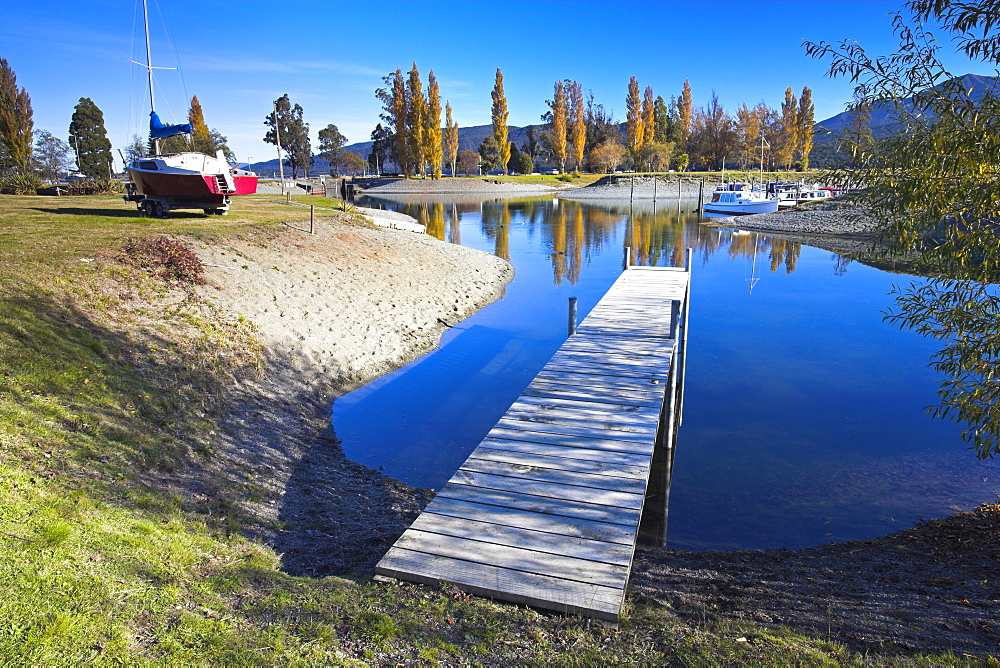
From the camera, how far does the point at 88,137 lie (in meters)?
62.3

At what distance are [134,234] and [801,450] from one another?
15.0m

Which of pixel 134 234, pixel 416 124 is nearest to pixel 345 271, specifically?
pixel 134 234

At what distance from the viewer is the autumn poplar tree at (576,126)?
105812mm

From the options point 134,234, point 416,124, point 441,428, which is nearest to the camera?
point 441,428

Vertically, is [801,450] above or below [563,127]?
below

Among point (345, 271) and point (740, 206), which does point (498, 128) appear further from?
point (345, 271)

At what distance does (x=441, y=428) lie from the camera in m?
10.9

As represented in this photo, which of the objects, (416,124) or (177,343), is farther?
(416,124)

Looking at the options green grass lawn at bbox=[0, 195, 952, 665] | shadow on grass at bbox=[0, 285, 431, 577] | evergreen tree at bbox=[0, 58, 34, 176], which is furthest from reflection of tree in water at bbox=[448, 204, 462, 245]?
evergreen tree at bbox=[0, 58, 34, 176]

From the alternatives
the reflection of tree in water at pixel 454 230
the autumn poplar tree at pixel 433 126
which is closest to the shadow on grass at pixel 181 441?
the reflection of tree in water at pixel 454 230

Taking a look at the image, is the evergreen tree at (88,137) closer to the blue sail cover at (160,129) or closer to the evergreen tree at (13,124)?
the evergreen tree at (13,124)

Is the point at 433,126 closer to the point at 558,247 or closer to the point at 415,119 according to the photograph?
the point at 415,119

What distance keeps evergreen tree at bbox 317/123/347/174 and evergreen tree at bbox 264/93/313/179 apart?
18.2 feet

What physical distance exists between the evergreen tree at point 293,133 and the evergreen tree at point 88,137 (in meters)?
38.7
